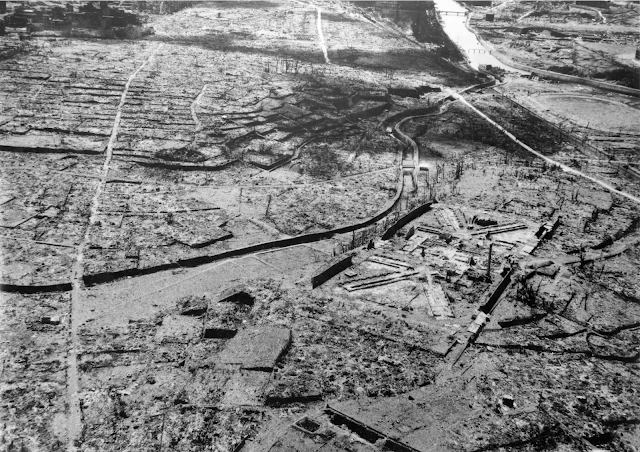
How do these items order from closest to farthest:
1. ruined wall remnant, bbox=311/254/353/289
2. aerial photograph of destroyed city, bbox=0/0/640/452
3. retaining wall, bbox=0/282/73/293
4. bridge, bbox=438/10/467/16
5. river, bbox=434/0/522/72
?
aerial photograph of destroyed city, bbox=0/0/640/452 < retaining wall, bbox=0/282/73/293 < ruined wall remnant, bbox=311/254/353/289 < river, bbox=434/0/522/72 < bridge, bbox=438/10/467/16

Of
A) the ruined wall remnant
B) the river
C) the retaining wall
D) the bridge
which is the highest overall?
the bridge

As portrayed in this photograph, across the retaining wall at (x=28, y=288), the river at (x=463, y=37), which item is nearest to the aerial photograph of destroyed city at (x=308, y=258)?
the retaining wall at (x=28, y=288)

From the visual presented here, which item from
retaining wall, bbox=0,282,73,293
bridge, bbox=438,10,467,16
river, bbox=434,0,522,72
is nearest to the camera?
retaining wall, bbox=0,282,73,293

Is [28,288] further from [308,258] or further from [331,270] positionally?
[331,270]

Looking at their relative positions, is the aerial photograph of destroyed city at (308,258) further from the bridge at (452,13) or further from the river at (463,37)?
the bridge at (452,13)

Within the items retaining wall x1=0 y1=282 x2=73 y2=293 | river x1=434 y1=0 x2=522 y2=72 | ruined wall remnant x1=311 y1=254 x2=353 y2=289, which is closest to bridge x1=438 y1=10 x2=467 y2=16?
river x1=434 y1=0 x2=522 y2=72

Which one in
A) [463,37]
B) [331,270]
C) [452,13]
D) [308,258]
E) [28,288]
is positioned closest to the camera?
[28,288]

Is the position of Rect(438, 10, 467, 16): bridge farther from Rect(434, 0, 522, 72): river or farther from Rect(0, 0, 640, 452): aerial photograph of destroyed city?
Rect(0, 0, 640, 452): aerial photograph of destroyed city

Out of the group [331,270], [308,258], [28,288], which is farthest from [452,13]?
[28,288]

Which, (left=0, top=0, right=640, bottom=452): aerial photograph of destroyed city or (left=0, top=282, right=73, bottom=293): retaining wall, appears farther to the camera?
(left=0, top=282, right=73, bottom=293): retaining wall
